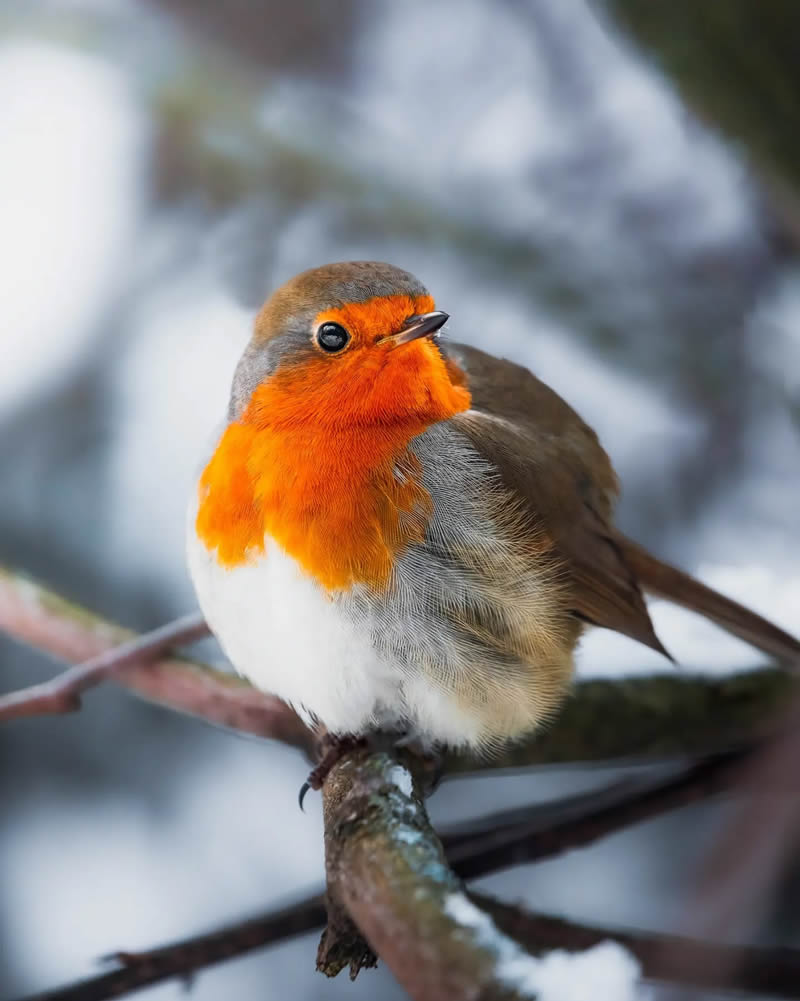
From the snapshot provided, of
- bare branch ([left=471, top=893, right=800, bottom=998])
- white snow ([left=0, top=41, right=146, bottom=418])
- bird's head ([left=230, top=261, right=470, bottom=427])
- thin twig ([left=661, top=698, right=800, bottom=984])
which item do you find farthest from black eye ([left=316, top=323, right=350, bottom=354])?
white snow ([left=0, top=41, right=146, bottom=418])

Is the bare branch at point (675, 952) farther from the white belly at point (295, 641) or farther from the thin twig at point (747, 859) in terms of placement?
the white belly at point (295, 641)

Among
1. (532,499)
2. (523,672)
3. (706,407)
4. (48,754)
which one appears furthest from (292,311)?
(48,754)

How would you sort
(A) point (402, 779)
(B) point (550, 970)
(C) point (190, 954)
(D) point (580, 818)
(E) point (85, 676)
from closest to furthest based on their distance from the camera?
(B) point (550, 970), (A) point (402, 779), (C) point (190, 954), (E) point (85, 676), (D) point (580, 818)

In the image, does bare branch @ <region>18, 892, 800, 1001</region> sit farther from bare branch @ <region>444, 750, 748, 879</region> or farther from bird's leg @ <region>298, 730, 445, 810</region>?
bare branch @ <region>444, 750, 748, 879</region>

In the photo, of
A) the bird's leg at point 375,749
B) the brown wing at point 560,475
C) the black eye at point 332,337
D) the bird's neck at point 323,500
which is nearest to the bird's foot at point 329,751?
the bird's leg at point 375,749

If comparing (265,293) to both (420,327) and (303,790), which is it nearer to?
(420,327)

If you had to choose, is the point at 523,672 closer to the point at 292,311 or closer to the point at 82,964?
the point at 292,311

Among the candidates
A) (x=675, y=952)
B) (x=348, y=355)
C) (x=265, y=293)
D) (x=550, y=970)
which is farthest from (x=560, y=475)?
(x=675, y=952)
